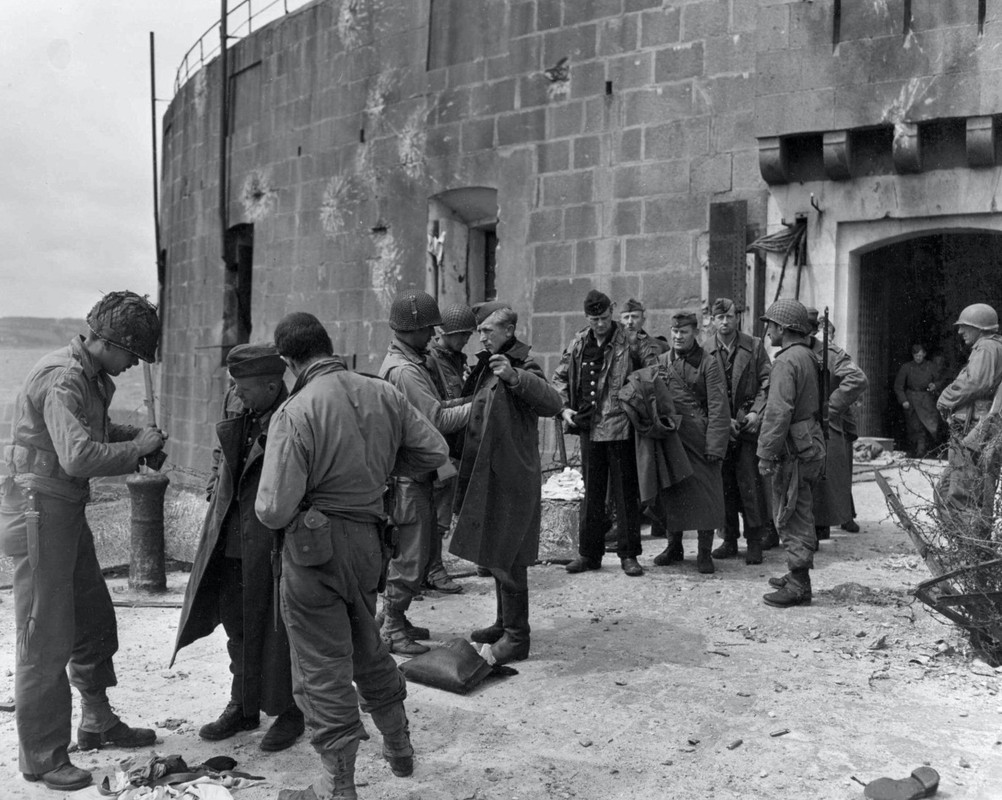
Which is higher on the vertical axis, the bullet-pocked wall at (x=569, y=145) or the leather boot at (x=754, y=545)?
the bullet-pocked wall at (x=569, y=145)

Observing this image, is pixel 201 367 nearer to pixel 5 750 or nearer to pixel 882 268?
pixel 882 268

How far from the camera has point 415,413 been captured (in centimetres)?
399

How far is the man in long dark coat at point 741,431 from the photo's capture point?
7.29 meters

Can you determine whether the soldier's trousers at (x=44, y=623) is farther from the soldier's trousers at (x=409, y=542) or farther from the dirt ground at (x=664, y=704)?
the soldier's trousers at (x=409, y=542)

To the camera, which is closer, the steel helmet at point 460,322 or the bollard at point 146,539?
the steel helmet at point 460,322

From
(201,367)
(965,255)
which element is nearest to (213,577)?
(965,255)

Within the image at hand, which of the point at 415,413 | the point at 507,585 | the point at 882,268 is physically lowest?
the point at 507,585

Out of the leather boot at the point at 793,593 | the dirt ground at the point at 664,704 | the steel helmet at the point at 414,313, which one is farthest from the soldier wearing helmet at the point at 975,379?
the steel helmet at the point at 414,313

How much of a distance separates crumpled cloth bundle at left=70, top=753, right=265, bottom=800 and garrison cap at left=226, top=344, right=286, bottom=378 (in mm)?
1495

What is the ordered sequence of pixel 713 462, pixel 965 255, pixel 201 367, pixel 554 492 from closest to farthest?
pixel 713 462, pixel 554 492, pixel 965 255, pixel 201 367

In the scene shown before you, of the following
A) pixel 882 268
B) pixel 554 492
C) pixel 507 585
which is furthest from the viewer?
pixel 882 268

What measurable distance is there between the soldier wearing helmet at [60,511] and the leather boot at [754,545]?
4.58m

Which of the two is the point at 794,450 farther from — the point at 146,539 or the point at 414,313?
the point at 146,539

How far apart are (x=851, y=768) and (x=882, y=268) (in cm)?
785
